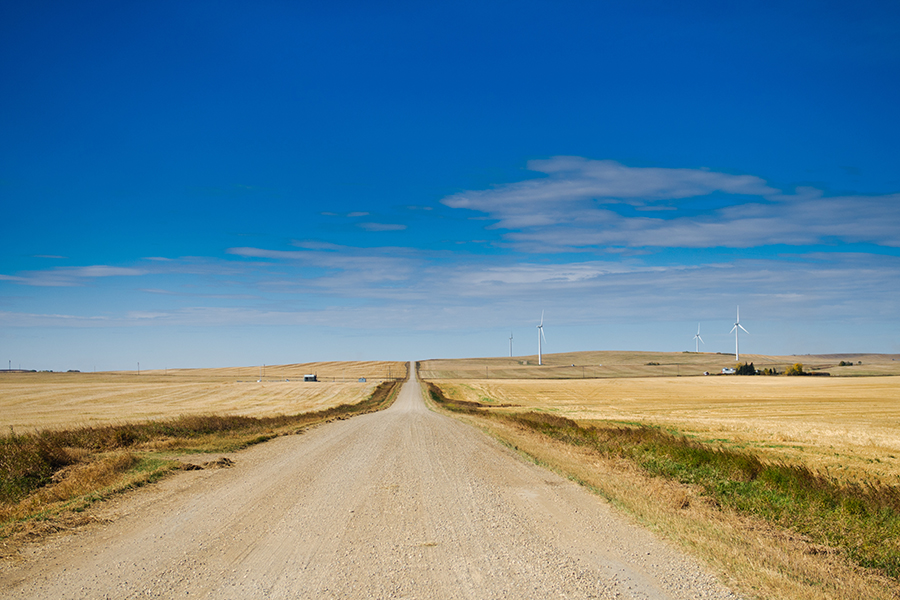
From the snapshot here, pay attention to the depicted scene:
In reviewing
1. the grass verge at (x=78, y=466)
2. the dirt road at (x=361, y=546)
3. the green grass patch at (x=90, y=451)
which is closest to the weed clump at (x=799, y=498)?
the dirt road at (x=361, y=546)

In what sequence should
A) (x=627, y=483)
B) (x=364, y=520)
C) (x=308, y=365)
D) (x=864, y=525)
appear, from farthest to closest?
(x=308, y=365), (x=627, y=483), (x=364, y=520), (x=864, y=525)

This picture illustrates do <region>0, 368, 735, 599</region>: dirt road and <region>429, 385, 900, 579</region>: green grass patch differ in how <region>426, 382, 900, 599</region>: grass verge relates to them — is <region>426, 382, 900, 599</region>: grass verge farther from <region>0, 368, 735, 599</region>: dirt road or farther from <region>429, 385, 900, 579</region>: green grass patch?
<region>0, 368, 735, 599</region>: dirt road

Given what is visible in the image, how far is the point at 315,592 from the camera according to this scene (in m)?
6.86

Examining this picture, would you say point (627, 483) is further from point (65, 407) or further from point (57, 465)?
point (65, 407)

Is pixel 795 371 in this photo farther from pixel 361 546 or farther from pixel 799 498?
pixel 361 546

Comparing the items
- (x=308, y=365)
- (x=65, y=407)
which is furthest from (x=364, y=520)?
(x=308, y=365)

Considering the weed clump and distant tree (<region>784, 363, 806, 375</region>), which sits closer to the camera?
the weed clump

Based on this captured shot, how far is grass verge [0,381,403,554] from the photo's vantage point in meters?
10.6

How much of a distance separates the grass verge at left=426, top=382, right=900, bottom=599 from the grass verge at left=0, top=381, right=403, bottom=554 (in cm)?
1084

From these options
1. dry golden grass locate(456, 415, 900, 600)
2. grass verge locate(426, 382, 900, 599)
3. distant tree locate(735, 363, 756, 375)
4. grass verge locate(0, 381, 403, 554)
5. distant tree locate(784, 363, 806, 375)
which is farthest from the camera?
distant tree locate(735, 363, 756, 375)

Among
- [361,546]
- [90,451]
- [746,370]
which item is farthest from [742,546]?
[746,370]

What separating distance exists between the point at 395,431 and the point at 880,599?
81.4 ft

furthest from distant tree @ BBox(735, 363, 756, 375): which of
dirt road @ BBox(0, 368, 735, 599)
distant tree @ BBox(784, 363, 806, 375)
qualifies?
dirt road @ BBox(0, 368, 735, 599)

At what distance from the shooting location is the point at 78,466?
664 inches
